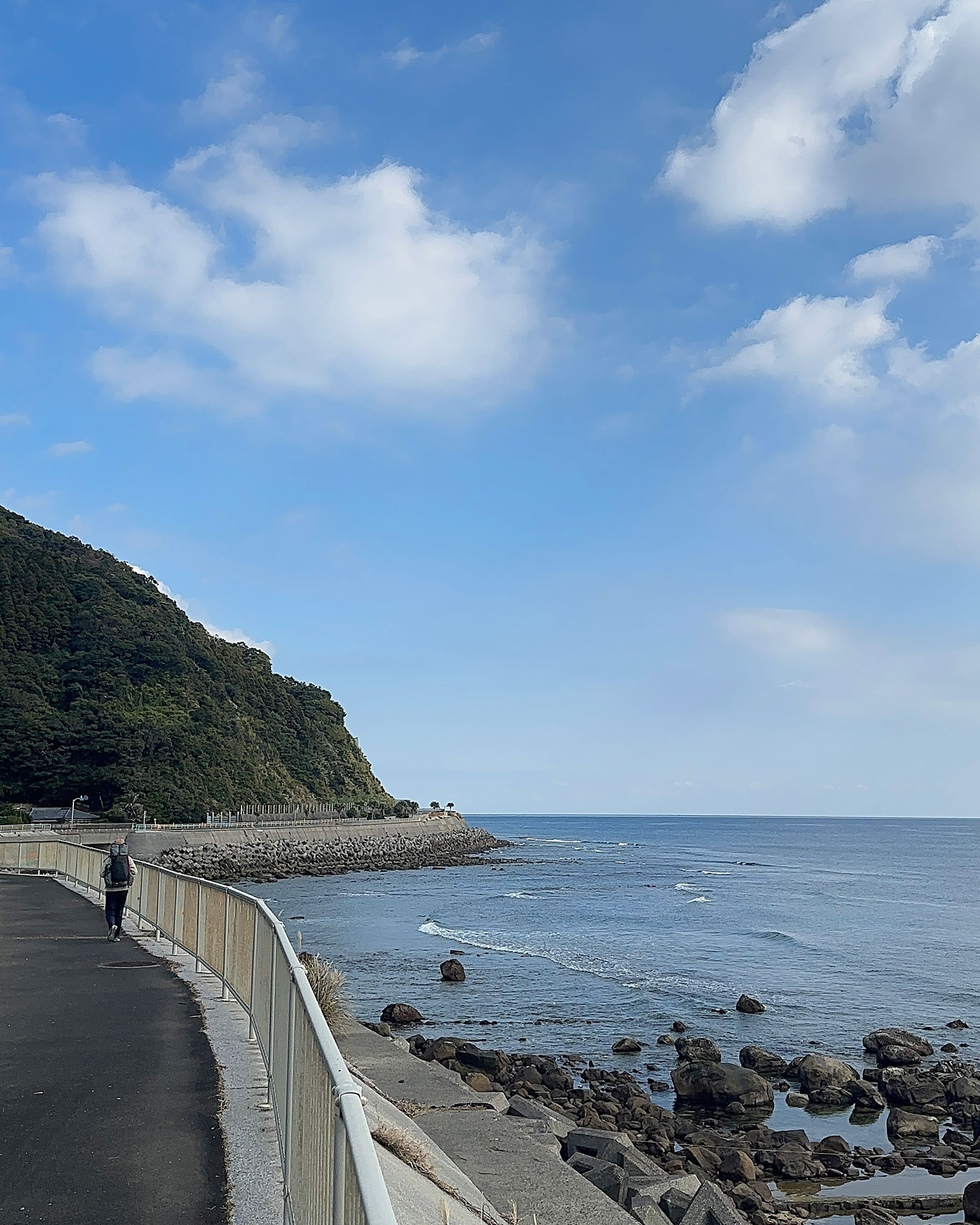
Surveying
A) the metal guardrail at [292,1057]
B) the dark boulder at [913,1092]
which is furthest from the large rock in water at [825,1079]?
the metal guardrail at [292,1057]

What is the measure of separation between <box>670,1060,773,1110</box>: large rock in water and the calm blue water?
6.29ft

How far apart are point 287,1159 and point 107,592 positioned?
10532 centimetres

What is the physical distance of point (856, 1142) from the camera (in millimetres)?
15695

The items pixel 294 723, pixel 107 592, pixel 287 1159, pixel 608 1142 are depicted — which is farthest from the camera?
pixel 294 723

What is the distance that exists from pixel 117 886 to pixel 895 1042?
16.0 metres

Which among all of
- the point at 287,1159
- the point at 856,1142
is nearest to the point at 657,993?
the point at 856,1142

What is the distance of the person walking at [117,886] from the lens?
51.2ft

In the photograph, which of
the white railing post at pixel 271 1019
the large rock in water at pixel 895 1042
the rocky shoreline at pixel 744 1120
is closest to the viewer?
the white railing post at pixel 271 1019

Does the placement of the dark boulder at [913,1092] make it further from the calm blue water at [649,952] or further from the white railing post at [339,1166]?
the white railing post at [339,1166]

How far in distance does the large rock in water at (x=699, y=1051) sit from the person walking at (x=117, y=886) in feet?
34.4

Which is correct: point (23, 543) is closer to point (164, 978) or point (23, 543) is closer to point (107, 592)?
point (107, 592)

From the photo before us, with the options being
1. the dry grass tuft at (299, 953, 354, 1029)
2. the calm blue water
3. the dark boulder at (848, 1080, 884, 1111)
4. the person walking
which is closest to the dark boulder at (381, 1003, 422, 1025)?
the calm blue water

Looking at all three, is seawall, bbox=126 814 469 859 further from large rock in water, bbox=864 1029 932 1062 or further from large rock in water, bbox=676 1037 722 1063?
large rock in water, bbox=864 1029 932 1062

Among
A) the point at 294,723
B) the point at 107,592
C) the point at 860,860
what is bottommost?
the point at 860,860
